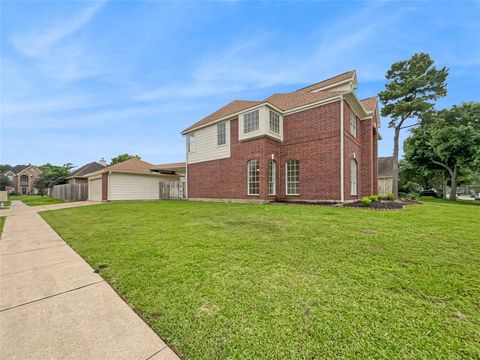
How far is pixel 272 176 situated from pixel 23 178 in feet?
236

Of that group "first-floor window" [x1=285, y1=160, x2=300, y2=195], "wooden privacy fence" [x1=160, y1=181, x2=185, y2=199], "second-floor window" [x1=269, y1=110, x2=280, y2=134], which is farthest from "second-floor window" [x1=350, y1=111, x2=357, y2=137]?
"wooden privacy fence" [x1=160, y1=181, x2=185, y2=199]

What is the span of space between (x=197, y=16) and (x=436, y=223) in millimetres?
12779

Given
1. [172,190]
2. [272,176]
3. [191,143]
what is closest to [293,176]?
[272,176]

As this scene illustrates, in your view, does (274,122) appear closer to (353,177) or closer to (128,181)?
(353,177)

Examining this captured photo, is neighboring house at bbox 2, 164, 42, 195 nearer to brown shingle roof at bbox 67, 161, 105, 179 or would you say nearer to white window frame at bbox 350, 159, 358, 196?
brown shingle roof at bbox 67, 161, 105, 179

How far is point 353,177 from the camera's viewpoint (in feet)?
38.8

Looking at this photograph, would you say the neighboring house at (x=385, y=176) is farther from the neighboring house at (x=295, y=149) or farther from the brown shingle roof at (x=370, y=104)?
the neighboring house at (x=295, y=149)

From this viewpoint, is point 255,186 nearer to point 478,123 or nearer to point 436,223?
point 436,223

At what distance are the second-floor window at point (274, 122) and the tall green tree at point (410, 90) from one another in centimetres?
1304

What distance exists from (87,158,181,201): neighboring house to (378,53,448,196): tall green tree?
2110cm

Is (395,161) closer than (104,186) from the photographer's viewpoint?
No

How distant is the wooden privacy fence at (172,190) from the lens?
17391mm

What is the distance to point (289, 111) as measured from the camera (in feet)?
38.3

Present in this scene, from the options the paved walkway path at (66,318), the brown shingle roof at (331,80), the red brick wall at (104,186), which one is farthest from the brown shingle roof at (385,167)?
the paved walkway path at (66,318)
